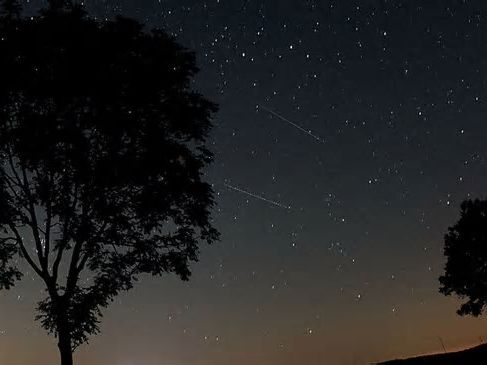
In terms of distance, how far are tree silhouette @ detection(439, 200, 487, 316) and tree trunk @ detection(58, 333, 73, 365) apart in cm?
3061

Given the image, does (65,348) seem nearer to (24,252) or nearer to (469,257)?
(24,252)

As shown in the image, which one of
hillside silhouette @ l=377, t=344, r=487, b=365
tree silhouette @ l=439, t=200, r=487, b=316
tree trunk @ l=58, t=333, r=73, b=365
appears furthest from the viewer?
tree silhouette @ l=439, t=200, r=487, b=316

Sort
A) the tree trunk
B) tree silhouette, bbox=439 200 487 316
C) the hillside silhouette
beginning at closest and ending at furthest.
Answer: the hillside silhouette → the tree trunk → tree silhouette, bbox=439 200 487 316

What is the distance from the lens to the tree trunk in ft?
63.7

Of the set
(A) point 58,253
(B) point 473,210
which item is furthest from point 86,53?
(B) point 473,210

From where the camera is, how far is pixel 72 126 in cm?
1889

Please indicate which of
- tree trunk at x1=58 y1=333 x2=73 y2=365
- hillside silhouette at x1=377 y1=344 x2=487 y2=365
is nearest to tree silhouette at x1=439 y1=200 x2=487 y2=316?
hillside silhouette at x1=377 y1=344 x2=487 y2=365

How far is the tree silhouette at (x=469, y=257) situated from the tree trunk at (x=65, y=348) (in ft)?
100

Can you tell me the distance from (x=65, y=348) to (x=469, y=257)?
3099 cm

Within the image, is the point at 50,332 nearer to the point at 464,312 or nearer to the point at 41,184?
the point at 41,184

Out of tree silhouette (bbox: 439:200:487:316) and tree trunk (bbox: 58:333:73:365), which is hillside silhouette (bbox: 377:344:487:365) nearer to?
tree trunk (bbox: 58:333:73:365)

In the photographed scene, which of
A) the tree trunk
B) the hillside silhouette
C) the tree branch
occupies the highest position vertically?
the tree branch

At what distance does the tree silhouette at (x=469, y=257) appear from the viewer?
4059cm

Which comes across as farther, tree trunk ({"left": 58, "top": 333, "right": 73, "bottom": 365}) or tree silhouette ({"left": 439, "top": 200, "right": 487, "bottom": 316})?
tree silhouette ({"left": 439, "top": 200, "right": 487, "bottom": 316})
